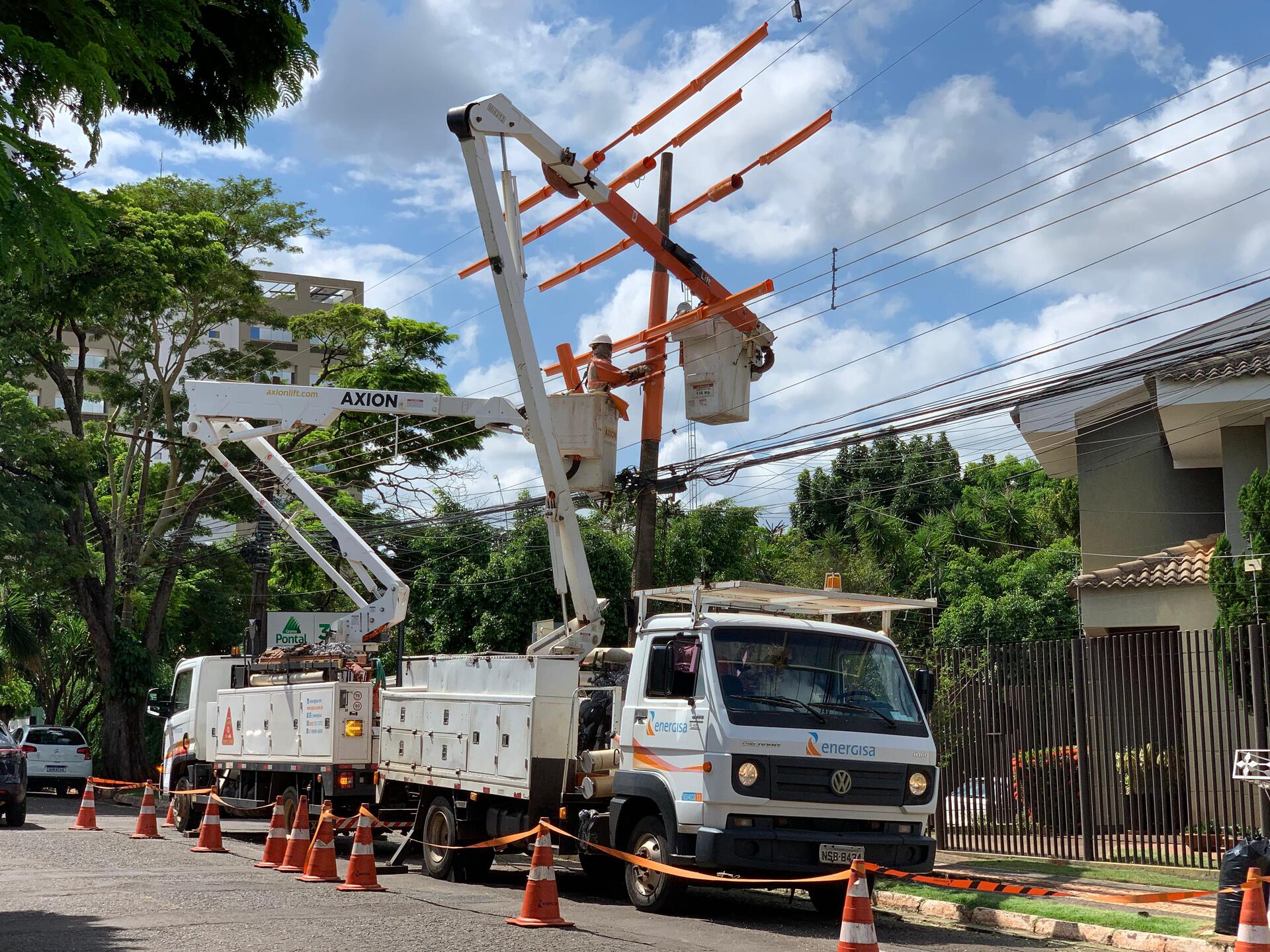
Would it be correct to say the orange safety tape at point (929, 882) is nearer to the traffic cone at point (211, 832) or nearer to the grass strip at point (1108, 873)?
the grass strip at point (1108, 873)

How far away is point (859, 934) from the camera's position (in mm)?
7703

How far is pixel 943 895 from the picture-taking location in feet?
39.3

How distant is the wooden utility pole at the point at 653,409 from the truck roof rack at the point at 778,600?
3.61m

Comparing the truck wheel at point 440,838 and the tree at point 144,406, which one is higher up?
the tree at point 144,406

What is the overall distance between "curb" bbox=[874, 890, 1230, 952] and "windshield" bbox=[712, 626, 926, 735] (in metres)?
1.55

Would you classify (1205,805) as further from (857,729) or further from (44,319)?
(44,319)

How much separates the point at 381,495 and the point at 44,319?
7754mm

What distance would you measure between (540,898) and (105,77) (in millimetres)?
6655

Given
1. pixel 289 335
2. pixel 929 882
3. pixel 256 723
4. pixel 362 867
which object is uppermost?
pixel 289 335

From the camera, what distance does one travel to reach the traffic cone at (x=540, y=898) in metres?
10.3

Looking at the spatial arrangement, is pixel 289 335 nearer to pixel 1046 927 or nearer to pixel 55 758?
pixel 55 758

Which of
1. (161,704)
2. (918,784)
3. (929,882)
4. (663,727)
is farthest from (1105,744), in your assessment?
(161,704)

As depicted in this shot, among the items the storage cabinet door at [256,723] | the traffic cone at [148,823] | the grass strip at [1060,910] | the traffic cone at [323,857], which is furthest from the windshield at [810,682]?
the traffic cone at [148,823]

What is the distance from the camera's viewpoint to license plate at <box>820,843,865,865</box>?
34.5ft
